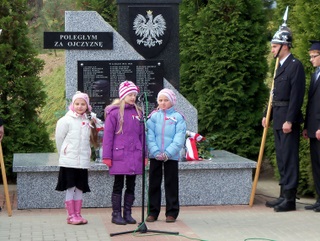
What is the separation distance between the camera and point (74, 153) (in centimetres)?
841

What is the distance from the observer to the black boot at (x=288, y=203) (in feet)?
31.0

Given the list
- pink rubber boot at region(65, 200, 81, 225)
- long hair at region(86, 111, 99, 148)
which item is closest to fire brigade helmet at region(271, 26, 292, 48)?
long hair at region(86, 111, 99, 148)

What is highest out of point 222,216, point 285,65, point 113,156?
point 285,65

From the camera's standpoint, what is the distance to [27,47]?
1219 cm

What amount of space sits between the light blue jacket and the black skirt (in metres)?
0.78

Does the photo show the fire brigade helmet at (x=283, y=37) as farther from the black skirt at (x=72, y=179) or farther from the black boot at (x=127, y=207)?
the black skirt at (x=72, y=179)

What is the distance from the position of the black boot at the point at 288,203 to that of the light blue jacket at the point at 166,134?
5.43 feet

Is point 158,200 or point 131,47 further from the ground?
point 131,47

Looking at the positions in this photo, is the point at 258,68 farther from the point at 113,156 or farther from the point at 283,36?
the point at 113,156

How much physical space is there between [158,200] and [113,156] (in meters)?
0.78

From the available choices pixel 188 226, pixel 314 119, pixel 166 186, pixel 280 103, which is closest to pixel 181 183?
pixel 166 186

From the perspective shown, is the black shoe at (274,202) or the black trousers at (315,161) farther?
the black shoe at (274,202)

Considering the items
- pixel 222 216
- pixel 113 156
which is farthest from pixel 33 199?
pixel 222 216

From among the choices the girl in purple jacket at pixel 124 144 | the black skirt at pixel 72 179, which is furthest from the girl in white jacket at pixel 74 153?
the girl in purple jacket at pixel 124 144
